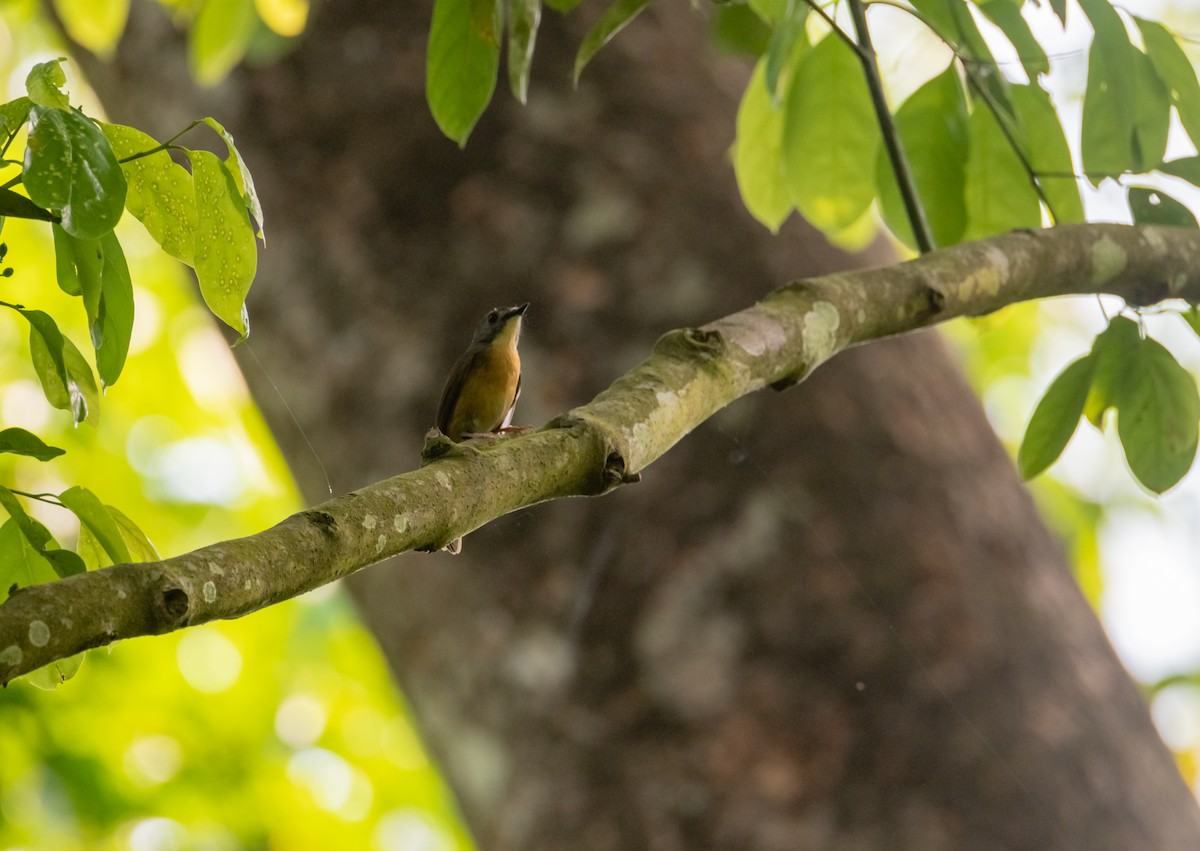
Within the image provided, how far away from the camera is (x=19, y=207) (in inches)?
48.0

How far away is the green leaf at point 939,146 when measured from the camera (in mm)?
2303

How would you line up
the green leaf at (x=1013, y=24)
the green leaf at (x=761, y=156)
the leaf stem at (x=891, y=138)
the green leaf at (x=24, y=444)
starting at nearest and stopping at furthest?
the green leaf at (x=24, y=444), the green leaf at (x=1013, y=24), the leaf stem at (x=891, y=138), the green leaf at (x=761, y=156)

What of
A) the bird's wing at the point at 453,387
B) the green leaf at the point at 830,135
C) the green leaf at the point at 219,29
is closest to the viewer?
the green leaf at the point at 830,135

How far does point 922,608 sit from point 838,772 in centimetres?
56

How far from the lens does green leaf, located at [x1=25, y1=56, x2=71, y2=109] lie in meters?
1.23

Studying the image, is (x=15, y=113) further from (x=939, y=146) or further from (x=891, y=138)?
(x=939, y=146)

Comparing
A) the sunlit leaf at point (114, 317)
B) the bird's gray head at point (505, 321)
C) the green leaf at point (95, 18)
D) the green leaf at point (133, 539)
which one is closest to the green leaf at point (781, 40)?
the sunlit leaf at point (114, 317)

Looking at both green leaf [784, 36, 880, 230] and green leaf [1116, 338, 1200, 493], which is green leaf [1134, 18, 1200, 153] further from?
green leaf [784, 36, 880, 230]

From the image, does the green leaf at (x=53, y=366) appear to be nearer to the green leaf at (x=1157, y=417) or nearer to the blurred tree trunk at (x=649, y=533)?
the green leaf at (x=1157, y=417)

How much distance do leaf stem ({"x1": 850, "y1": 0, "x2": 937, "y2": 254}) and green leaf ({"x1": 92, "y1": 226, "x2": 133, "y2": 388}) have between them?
1.44 metres

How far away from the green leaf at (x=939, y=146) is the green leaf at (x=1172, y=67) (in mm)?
338

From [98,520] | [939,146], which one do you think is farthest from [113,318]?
[939,146]

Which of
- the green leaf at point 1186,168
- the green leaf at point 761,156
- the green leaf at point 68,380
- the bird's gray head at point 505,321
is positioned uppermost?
the bird's gray head at point 505,321

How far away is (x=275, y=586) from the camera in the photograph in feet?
3.71
